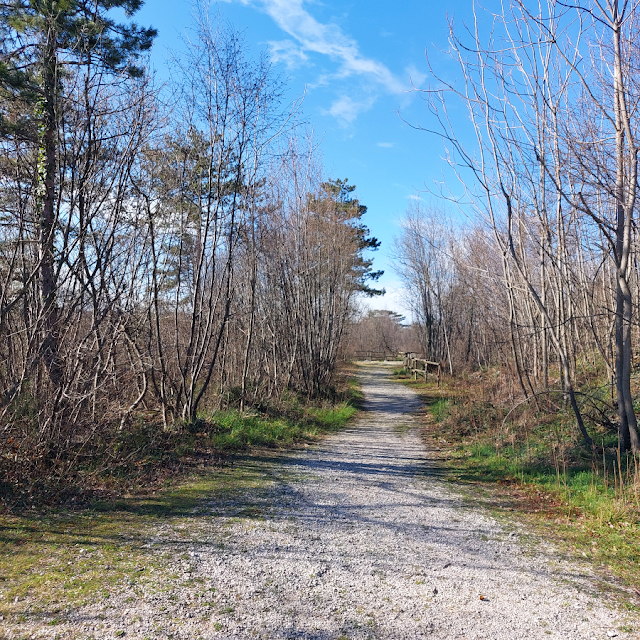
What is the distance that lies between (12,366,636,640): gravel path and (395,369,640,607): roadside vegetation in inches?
19.2

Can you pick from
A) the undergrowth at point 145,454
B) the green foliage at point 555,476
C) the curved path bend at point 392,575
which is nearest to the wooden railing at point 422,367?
the green foliage at point 555,476

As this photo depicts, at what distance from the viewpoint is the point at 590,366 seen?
11.3 metres

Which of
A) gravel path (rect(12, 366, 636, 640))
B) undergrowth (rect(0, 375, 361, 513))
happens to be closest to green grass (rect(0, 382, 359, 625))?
undergrowth (rect(0, 375, 361, 513))

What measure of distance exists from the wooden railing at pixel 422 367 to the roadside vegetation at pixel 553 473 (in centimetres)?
949

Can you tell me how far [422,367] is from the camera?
25.5 m

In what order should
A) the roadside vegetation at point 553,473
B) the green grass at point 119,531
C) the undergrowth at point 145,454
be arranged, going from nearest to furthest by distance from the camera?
1. the green grass at point 119,531
2. the roadside vegetation at point 553,473
3. the undergrowth at point 145,454

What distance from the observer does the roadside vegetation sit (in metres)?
4.40

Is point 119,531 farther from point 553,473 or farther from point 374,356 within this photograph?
point 374,356

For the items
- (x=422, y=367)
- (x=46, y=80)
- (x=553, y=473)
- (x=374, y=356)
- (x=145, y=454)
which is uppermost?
(x=46, y=80)

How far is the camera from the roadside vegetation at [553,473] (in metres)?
4.40

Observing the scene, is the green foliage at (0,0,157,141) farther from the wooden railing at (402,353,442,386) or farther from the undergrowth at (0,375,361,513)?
the wooden railing at (402,353,442,386)

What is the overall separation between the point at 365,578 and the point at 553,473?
3.97 m

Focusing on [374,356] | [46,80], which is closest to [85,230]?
[46,80]

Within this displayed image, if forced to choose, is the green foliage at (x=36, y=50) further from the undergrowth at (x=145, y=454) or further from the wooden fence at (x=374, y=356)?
the wooden fence at (x=374, y=356)
